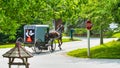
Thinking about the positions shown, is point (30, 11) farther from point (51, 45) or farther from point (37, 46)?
point (51, 45)

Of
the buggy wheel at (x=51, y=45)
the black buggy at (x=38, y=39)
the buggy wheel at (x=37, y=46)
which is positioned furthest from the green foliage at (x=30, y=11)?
the buggy wheel at (x=51, y=45)

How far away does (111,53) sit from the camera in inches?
1000

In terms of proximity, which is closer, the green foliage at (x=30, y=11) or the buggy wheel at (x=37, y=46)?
the green foliage at (x=30, y=11)

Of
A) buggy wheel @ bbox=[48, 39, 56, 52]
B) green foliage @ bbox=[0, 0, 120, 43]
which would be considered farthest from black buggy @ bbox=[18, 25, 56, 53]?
green foliage @ bbox=[0, 0, 120, 43]

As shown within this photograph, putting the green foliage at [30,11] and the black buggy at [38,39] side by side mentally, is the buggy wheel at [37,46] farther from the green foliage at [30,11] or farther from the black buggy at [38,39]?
the green foliage at [30,11]

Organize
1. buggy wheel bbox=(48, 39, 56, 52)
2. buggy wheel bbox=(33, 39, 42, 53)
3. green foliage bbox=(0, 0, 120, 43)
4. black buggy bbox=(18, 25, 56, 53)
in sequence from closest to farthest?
green foliage bbox=(0, 0, 120, 43) < buggy wheel bbox=(33, 39, 42, 53) < black buggy bbox=(18, 25, 56, 53) < buggy wheel bbox=(48, 39, 56, 52)

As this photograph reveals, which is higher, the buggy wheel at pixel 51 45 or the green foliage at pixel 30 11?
the green foliage at pixel 30 11

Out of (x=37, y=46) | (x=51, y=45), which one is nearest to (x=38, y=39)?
(x=37, y=46)

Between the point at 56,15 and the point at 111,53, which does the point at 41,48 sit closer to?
the point at 111,53

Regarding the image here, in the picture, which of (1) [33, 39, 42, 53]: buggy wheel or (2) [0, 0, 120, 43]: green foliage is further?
(1) [33, 39, 42, 53]: buggy wheel

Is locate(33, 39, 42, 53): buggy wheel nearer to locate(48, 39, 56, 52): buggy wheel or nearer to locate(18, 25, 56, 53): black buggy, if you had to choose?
locate(18, 25, 56, 53): black buggy

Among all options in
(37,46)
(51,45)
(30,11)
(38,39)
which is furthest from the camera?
(51,45)

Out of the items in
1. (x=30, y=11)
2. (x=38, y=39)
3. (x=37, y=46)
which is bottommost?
(x=37, y=46)

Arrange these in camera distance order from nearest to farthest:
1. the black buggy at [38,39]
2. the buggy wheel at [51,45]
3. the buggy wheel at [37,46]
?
1. the buggy wheel at [37,46]
2. the black buggy at [38,39]
3. the buggy wheel at [51,45]
